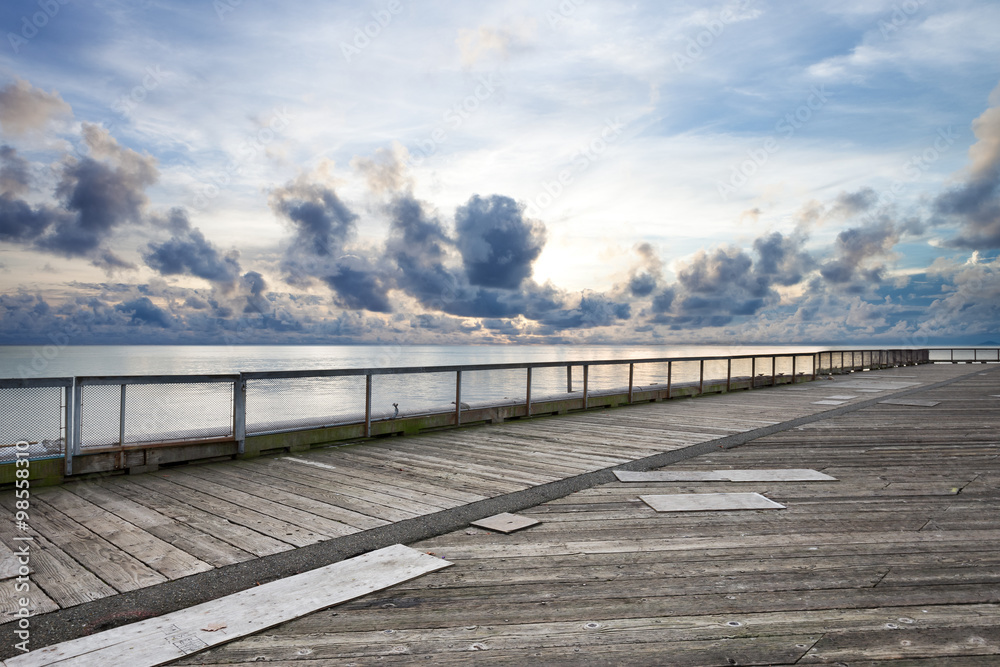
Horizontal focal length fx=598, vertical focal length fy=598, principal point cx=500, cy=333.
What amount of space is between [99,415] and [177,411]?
1.01 meters

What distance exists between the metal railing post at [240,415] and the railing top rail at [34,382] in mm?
1658

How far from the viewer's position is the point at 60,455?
582 cm

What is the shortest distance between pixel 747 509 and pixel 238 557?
3.89 metres

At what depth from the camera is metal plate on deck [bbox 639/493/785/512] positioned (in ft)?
16.3

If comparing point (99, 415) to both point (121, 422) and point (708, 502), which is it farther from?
point (708, 502)

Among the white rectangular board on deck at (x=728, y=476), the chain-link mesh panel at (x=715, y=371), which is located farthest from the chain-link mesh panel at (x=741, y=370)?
the white rectangular board on deck at (x=728, y=476)

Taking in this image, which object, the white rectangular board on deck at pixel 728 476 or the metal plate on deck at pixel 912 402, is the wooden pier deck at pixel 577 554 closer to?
the white rectangular board on deck at pixel 728 476

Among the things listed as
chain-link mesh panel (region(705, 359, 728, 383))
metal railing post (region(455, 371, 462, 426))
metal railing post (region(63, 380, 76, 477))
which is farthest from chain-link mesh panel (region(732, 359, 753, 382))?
metal railing post (region(63, 380, 76, 477))

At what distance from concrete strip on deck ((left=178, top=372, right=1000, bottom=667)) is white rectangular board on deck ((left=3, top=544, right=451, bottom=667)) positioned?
0.11 m

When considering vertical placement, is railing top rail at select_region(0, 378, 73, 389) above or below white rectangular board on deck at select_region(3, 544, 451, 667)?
above

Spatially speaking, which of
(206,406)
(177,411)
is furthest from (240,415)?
(177,411)

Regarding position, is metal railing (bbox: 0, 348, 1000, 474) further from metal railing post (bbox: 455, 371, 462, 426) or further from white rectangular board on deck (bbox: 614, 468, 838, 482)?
white rectangular board on deck (bbox: 614, 468, 838, 482)

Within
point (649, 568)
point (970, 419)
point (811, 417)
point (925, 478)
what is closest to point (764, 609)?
point (649, 568)

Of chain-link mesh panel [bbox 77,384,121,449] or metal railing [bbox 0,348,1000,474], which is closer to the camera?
metal railing [bbox 0,348,1000,474]
